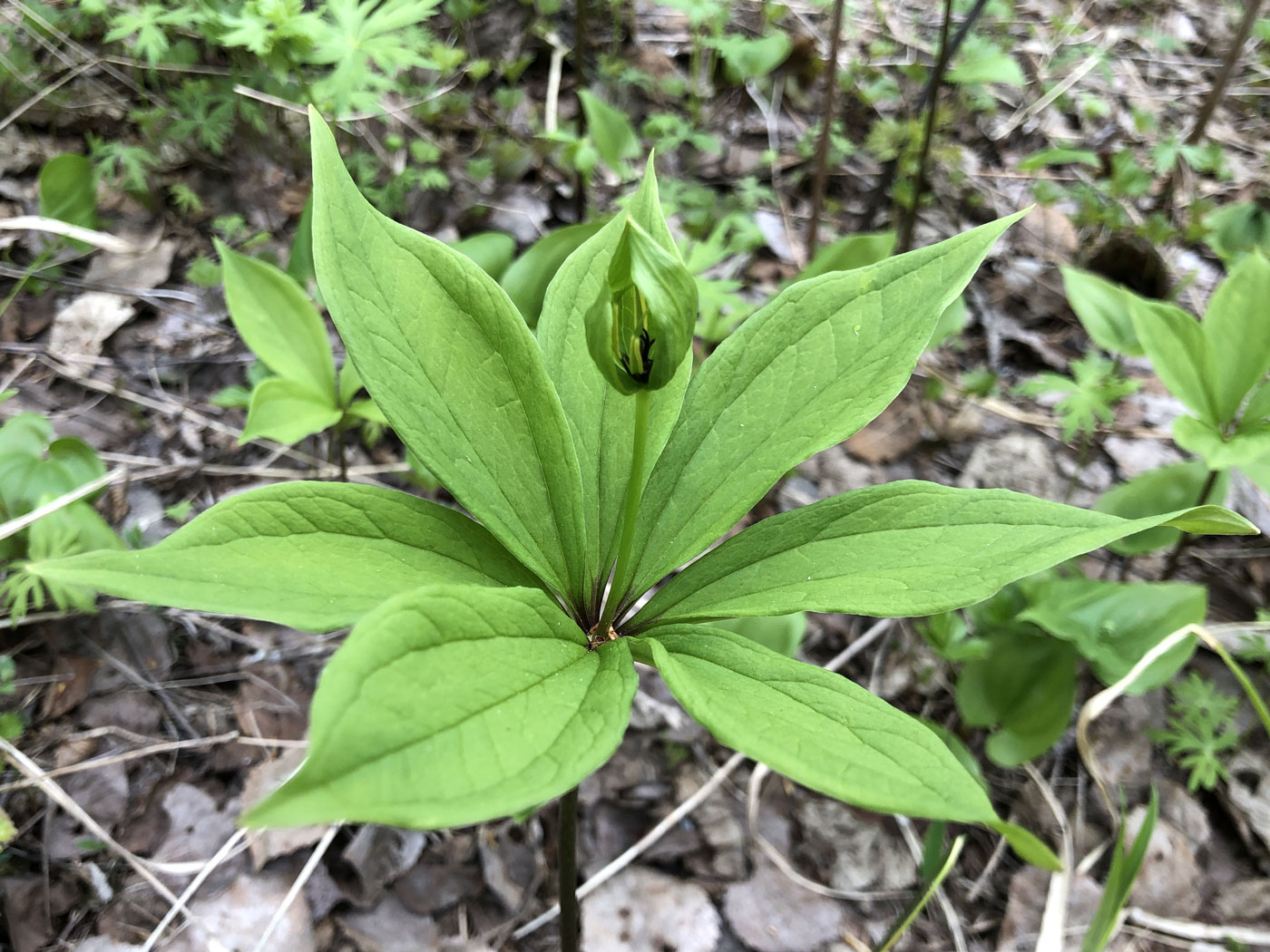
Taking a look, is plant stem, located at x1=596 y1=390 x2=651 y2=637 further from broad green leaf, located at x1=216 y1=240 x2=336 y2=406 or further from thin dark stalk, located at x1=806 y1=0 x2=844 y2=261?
thin dark stalk, located at x1=806 y1=0 x2=844 y2=261

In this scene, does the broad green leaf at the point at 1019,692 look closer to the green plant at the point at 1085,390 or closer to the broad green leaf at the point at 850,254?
the green plant at the point at 1085,390

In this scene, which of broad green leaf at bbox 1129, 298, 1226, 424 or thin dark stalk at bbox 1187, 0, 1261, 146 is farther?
thin dark stalk at bbox 1187, 0, 1261, 146

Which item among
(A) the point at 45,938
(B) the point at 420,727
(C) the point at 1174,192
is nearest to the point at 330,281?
(B) the point at 420,727

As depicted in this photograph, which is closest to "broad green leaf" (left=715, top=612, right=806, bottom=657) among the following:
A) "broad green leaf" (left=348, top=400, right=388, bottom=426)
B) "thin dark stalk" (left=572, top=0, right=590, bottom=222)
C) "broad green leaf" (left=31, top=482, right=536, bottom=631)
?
"broad green leaf" (left=31, top=482, right=536, bottom=631)

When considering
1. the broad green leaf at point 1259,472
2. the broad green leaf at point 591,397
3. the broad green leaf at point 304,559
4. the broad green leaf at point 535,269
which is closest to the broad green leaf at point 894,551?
the broad green leaf at point 591,397

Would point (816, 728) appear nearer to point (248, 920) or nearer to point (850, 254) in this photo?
point (248, 920)
